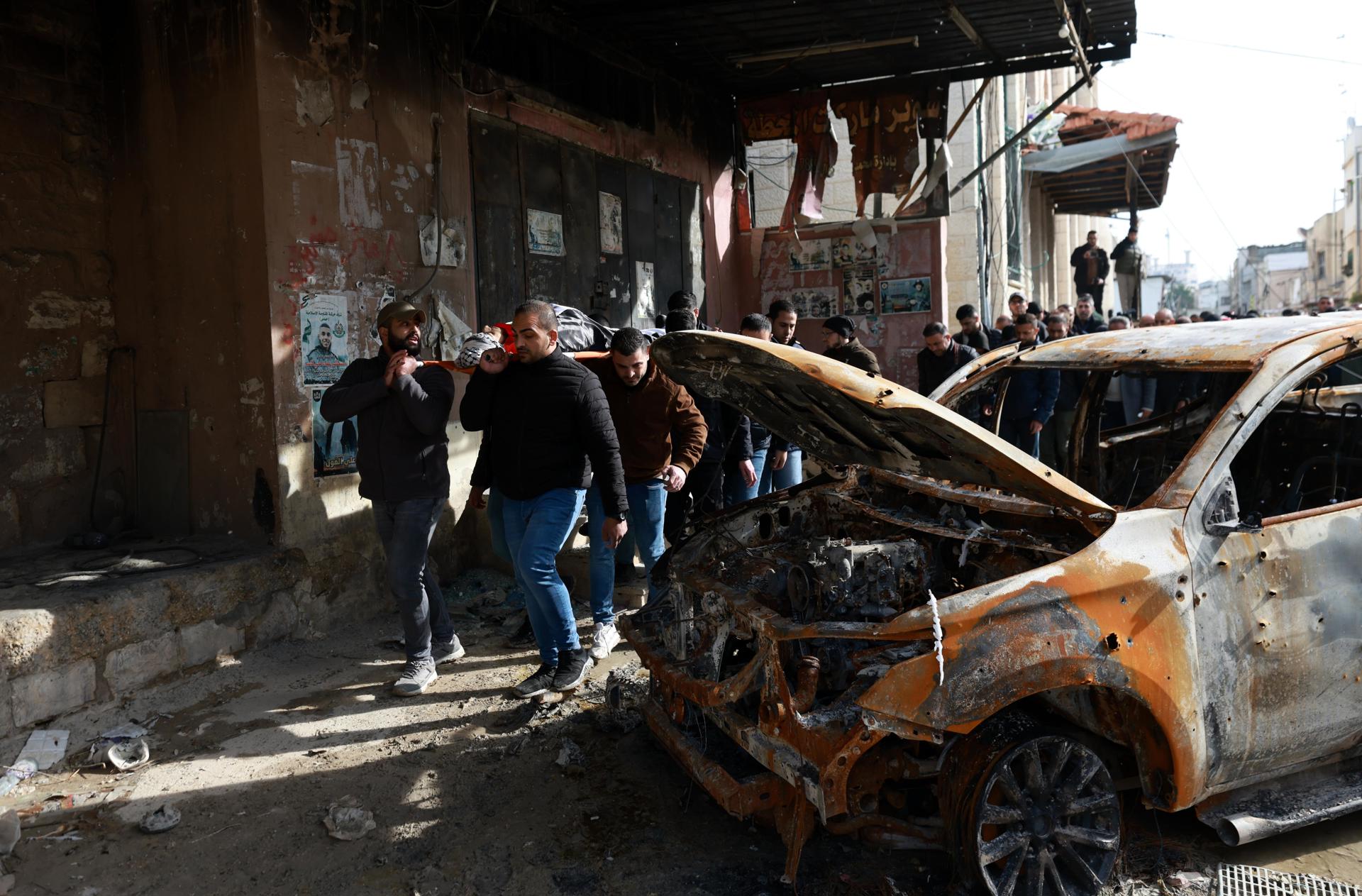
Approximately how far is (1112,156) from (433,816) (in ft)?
59.8

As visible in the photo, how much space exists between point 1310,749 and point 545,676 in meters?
3.21

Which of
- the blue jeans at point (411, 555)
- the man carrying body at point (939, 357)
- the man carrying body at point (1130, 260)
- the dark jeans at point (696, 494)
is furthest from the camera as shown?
the man carrying body at point (1130, 260)

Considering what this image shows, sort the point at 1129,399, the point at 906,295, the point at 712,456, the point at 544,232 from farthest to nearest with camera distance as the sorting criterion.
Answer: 1. the point at 906,295
2. the point at 1129,399
3. the point at 544,232
4. the point at 712,456

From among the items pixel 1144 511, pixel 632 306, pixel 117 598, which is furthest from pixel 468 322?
pixel 1144 511

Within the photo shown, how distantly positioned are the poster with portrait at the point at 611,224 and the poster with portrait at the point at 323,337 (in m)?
3.18

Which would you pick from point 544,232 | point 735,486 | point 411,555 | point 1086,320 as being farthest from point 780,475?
point 1086,320

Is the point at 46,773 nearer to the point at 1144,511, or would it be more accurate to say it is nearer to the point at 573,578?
the point at 573,578

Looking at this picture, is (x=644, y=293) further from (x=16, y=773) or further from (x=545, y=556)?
(x=16, y=773)

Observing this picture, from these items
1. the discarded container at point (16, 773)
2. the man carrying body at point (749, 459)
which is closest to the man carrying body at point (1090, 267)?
the man carrying body at point (749, 459)

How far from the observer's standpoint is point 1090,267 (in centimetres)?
1638

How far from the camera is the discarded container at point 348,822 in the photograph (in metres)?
3.55

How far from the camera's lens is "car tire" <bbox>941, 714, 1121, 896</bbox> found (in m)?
2.87

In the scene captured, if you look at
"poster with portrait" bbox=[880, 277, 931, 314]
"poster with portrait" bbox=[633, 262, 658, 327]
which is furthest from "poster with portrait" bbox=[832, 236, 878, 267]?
"poster with portrait" bbox=[633, 262, 658, 327]

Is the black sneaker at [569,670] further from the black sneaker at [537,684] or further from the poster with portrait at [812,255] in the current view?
the poster with portrait at [812,255]
